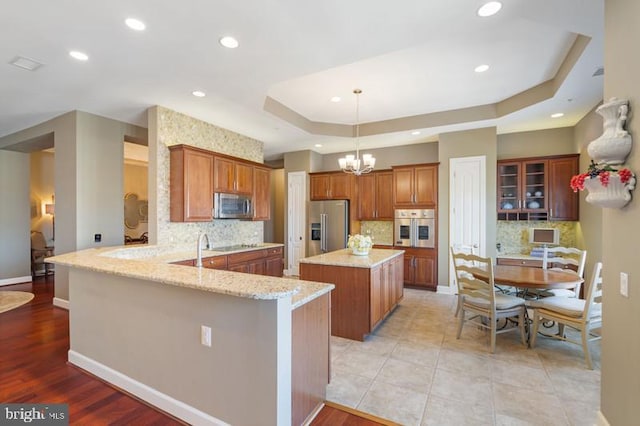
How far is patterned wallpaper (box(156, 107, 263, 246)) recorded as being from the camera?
4.15 metres

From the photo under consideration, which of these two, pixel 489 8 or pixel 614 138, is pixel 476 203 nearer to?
pixel 489 8

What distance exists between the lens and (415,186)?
580 cm

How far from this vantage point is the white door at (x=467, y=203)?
523 centimetres

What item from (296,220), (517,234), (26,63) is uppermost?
(26,63)

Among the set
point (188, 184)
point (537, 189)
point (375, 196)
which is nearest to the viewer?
point (188, 184)

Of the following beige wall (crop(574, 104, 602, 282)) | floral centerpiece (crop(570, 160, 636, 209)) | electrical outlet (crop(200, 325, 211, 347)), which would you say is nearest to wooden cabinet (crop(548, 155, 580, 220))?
beige wall (crop(574, 104, 602, 282))

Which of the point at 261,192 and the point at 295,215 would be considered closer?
the point at 261,192

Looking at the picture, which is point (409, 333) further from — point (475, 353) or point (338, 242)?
point (338, 242)

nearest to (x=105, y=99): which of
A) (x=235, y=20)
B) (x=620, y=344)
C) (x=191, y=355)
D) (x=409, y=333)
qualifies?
(x=235, y=20)

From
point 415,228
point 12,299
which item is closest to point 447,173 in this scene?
point 415,228

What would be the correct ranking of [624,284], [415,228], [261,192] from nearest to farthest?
1. [624,284]
2. [261,192]
3. [415,228]

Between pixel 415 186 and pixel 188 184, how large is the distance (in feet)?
13.3

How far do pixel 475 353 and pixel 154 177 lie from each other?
4.46 metres

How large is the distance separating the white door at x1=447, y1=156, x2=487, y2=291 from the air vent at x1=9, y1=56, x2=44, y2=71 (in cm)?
581
